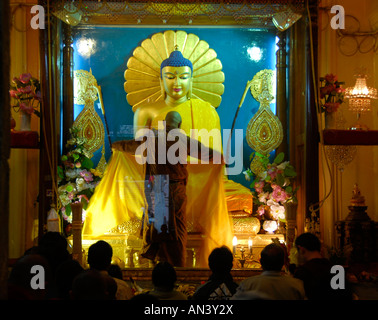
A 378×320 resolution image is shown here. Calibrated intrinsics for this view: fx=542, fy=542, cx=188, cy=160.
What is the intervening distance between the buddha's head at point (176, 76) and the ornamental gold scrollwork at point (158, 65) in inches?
9.4

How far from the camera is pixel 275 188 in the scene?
6.29 metres

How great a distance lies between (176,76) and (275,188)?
75.0 inches

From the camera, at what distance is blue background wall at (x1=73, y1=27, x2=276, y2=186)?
7.00 meters

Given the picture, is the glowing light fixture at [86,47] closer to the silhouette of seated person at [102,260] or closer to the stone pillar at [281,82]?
the stone pillar at [281,82]

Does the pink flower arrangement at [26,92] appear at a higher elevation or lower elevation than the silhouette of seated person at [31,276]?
higher

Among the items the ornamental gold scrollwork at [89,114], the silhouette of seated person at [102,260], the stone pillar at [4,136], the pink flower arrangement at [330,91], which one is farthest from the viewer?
the ornamental gold scrollwork at [89,114]

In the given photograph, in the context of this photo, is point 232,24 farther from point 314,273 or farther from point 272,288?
point 272,288

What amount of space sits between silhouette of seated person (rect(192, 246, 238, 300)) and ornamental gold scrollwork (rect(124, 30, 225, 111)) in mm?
4163

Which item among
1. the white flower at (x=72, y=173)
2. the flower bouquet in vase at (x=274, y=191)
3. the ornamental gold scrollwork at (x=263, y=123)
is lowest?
the flower bouquet in vase at (x=274, y=191)

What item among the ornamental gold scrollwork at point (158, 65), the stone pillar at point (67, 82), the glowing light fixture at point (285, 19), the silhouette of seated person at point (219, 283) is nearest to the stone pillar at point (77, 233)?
the stone pillar at point (67, 82)

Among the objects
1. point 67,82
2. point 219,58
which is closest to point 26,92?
point 67,82

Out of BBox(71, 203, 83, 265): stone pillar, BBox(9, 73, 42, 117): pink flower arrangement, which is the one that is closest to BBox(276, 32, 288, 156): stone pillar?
BBox(71, 203, 83, 265): stone pillar

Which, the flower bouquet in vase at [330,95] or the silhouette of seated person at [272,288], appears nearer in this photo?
the silhouette of seated person at [272,288]

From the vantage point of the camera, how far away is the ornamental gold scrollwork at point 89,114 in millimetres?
6707
